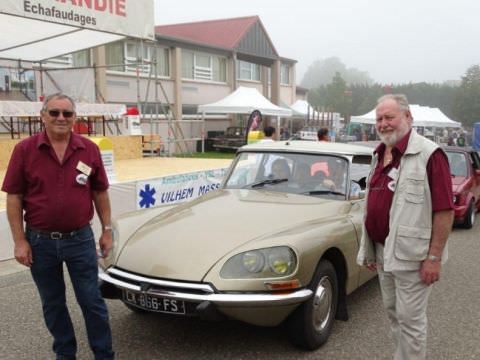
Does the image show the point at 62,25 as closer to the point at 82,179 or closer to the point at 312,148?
the point at 312,148

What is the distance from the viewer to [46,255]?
3.03m

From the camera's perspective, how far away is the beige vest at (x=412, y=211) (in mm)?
2764

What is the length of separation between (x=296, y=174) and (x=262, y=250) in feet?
4.93

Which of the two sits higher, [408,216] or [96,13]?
[96,13]

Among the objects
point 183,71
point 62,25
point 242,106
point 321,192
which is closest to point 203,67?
point 183,71

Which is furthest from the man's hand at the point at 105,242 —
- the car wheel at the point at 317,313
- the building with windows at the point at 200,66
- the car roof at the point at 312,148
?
the building with windows at the point at 200,66

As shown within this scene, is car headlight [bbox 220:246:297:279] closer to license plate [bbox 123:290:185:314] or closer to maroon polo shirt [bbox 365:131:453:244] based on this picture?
license plate [bbox 123:290:185:314]

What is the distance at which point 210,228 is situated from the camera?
384 centimetres

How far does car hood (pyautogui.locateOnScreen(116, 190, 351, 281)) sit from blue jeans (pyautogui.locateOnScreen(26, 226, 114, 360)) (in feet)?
1.36

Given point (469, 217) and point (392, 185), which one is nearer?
point (392, 185)

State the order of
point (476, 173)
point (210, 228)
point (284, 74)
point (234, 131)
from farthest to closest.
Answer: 1. point (284, 74)
2. point (234, 131)
3. point (476, 173)
4. point (210, 228)

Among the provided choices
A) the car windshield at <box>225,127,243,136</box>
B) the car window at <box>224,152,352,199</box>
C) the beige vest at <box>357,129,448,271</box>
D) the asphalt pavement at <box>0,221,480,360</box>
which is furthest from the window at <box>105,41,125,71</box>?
the beige vest at <box>357,129,448,271</box>

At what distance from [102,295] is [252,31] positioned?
2905 cm

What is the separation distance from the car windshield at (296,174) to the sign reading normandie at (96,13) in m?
6.40
